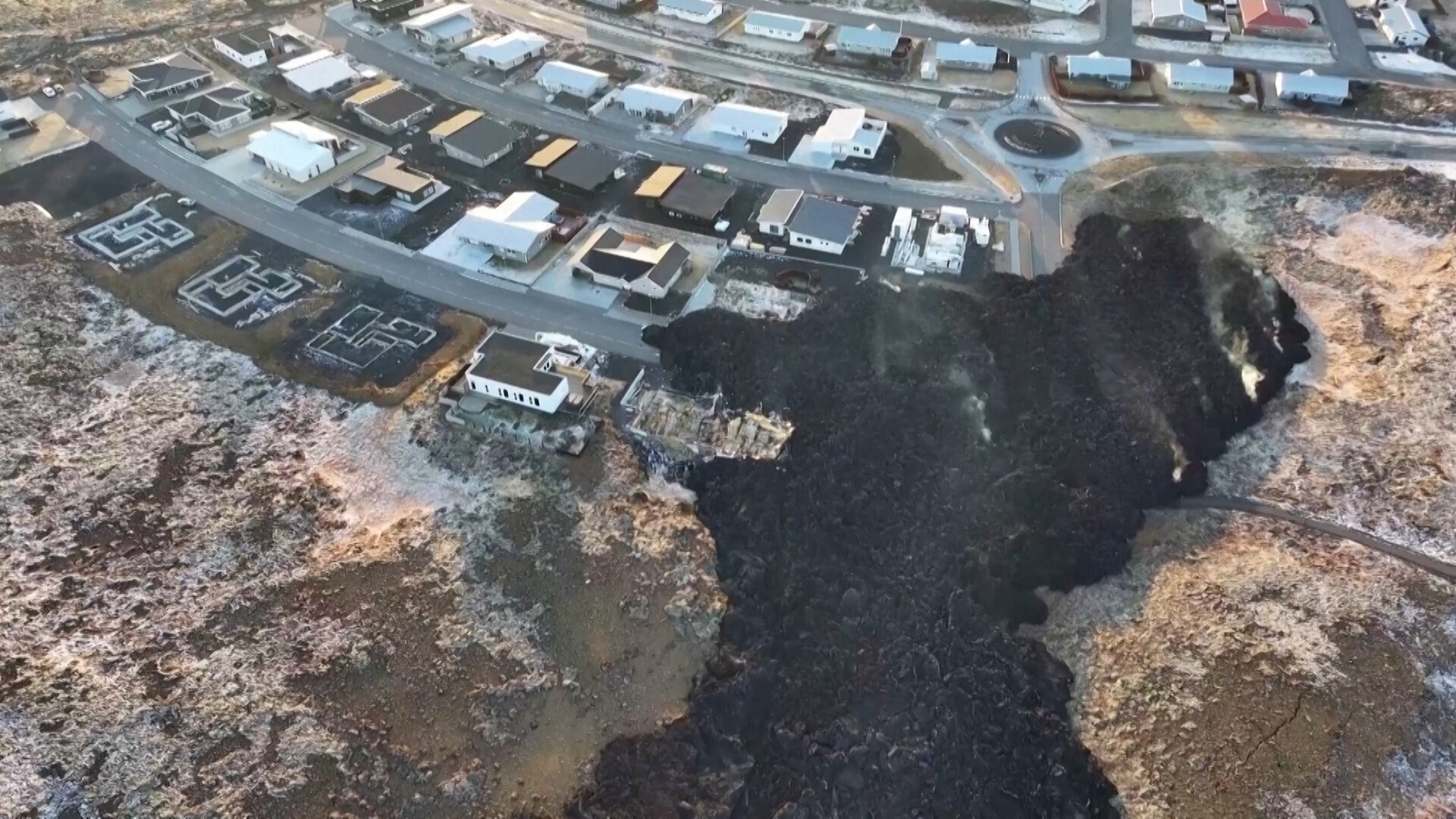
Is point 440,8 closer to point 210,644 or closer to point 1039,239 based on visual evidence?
point 1039,239

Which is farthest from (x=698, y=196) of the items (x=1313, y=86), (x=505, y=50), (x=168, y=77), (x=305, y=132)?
(x=1313, y=86)

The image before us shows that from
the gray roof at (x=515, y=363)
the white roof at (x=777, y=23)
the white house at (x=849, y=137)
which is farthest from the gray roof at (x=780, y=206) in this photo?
the white roof at (x=777, y=23)

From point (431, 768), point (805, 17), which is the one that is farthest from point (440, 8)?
point (431, 768)

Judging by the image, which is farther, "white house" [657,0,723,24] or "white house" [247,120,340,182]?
"white house" [657,0,723,24]

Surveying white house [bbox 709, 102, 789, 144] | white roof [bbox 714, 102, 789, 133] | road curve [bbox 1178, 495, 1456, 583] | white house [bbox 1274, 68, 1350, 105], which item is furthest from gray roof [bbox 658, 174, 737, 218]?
white house [bbox 1274, 68, 1350, 105]

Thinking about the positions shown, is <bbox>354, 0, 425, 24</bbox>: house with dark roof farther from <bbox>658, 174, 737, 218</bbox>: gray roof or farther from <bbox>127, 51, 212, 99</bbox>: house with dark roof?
<bbox>658, 174, 737, 218</bbox>: gray roof

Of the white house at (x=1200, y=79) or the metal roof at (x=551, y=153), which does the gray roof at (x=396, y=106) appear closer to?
the metal roof at (x=551, y=153)

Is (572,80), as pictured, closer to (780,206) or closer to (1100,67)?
(780,206)
